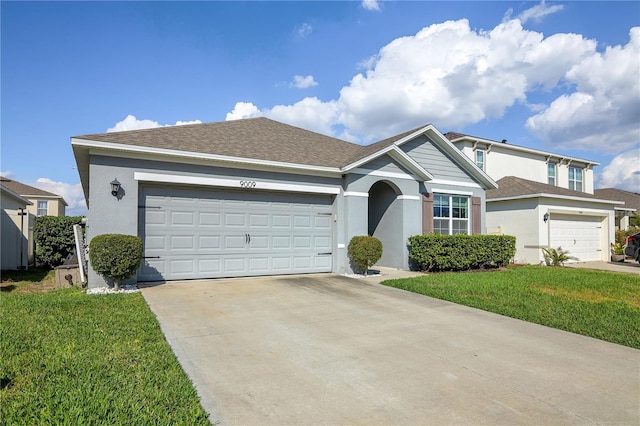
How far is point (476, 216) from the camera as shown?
576 inches

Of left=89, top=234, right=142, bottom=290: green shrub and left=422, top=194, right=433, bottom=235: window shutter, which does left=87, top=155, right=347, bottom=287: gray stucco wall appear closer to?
left=89, top=234, right=142, bottom=290: green shrub

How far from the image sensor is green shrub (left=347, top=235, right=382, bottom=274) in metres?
10.8

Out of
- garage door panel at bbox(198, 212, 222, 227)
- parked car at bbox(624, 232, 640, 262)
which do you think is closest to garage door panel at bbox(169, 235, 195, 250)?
garage door panel at bbox(198, 212, 222, 227)

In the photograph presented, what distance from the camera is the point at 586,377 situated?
403 centimetres

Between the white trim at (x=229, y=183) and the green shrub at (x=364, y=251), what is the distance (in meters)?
1.76

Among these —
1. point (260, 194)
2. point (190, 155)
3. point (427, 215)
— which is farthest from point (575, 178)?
point (190, 155)

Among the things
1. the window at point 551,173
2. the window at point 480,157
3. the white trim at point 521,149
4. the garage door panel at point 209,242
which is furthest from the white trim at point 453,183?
the window at point 551,173

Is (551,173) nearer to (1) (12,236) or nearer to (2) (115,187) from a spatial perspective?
(2) (115,187)

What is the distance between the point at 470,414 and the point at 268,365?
7.00 feet

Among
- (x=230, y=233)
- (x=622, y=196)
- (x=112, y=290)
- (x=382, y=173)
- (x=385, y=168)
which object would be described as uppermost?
(x=622, y=196)

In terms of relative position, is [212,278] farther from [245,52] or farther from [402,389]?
[245,52]

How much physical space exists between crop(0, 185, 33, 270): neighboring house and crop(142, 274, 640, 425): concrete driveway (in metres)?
9.57

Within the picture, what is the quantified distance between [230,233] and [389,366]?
22.9ft

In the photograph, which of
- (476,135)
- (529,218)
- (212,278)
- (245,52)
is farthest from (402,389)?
(476,135)
